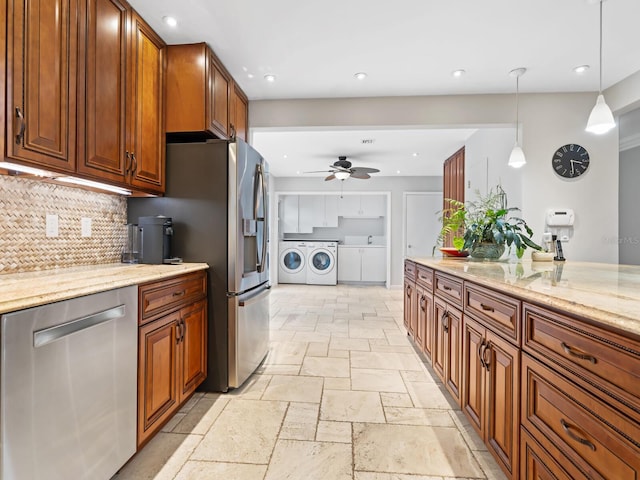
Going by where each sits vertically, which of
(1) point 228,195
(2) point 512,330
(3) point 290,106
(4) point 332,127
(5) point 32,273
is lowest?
(2) point 512,330

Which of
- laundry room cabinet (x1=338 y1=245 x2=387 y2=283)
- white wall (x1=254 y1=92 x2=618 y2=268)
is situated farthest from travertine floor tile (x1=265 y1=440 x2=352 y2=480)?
laundry room cabinet (x1=338 y1=245 x2=387 y2=283)

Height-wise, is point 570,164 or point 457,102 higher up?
point 457,102

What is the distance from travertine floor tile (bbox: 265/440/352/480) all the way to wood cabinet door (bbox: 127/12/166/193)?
174 centimetres

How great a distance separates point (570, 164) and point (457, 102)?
3.89 feet

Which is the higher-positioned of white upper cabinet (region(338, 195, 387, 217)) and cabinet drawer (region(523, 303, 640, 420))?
white upper cabinet (region(338, 195, 387, 217))

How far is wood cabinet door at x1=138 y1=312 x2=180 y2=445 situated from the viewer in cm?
154

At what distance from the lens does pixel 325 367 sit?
2.75 m

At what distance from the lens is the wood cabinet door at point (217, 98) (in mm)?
2432

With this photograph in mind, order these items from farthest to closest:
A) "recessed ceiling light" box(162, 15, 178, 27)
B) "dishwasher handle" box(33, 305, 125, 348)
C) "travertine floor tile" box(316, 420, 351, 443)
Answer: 1. "recessed ceiling light" box(162, 15, 178, 27)
2. "travertine floor tile" box(316, 420, 351, 443)
3. "dishwasher handle" box(33, 305, 125, 348)

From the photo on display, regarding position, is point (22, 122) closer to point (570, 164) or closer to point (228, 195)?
point (228, 195)

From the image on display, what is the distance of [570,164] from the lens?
3.07 m

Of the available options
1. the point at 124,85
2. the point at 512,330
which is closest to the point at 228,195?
the point at 124,85

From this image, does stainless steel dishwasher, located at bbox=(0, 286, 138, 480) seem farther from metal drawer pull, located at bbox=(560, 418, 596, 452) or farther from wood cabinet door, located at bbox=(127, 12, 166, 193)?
metal drawer pull, located at bbox=(560, 418, 596, 452)

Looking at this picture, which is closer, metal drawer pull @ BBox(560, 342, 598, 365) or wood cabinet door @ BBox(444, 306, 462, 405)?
metal drawer pull @ BBox(560, 342, 598, 365)
